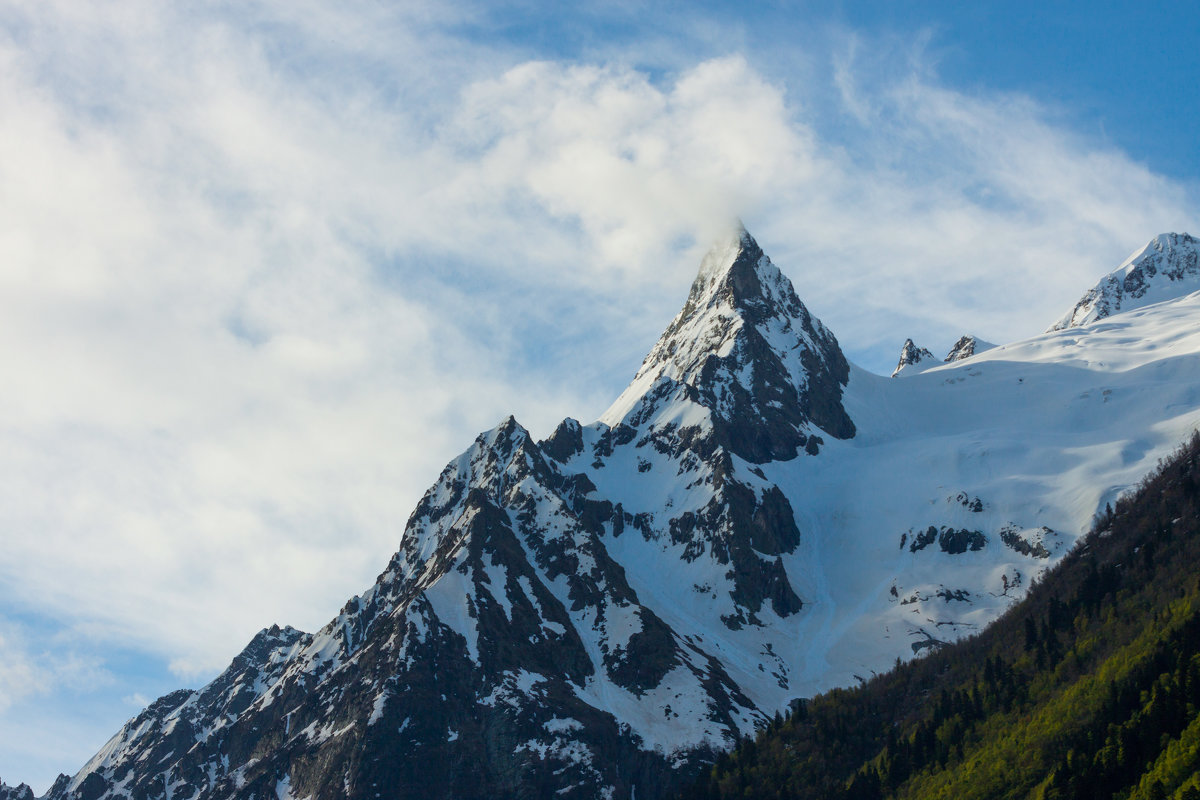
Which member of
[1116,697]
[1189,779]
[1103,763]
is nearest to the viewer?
[1189,779]

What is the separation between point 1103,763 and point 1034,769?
40.1 ft

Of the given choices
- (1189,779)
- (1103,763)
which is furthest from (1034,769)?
(1189,779)

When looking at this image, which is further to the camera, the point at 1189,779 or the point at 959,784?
the point at 959,784

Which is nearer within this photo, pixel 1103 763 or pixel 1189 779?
pixel 1189 779

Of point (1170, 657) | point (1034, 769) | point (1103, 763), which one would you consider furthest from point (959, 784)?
point (1170, 657)

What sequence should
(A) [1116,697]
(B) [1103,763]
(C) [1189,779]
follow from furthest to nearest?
(A) [1116,697], (B) [1103,763], (C) [1189,779]

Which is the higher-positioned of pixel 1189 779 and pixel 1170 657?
pixel 1170 657

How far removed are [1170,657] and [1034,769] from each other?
90.1 feet

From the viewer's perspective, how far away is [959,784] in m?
195

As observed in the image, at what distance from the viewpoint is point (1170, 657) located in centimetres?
18825

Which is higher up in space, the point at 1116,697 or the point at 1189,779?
the point at 1116,697

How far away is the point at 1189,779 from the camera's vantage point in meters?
162

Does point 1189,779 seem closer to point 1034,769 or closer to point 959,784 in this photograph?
point 1034,769

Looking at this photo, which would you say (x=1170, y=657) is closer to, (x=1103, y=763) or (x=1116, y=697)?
(x=1116, y=697)
